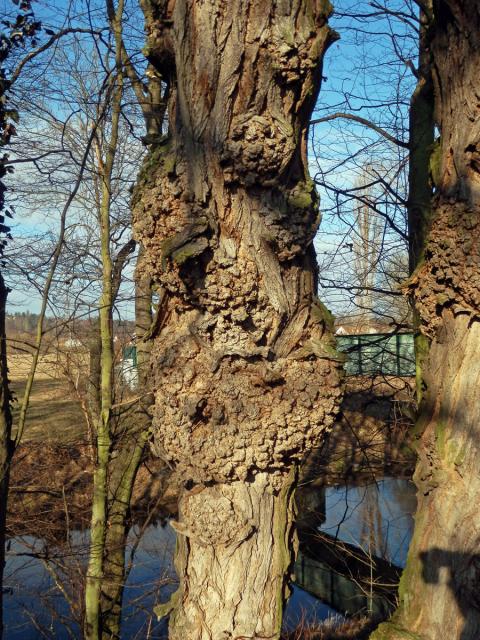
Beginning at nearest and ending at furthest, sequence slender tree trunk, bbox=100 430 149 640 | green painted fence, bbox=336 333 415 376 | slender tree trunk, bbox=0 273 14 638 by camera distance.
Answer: slender tree trunk, bbox=0 273 14 638 → green painted fence, bbox=336 333 415 376 → slender tree trunk, bbox=100 430 149 640

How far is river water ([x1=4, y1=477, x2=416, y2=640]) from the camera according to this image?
17.9 ft

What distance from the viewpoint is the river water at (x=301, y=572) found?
17.9 feet

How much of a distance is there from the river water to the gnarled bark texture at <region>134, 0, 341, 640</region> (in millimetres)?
3426

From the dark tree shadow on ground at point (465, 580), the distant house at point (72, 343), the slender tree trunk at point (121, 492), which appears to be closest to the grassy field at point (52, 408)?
the distant house at point (72, 343)

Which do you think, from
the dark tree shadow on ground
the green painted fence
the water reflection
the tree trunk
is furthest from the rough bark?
the water reflection

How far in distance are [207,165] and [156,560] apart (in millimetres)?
5982

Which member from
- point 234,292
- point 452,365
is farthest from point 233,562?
point 452,365

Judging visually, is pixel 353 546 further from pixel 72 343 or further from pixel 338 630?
pixel 72 343

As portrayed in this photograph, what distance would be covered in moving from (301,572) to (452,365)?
19.9 feet

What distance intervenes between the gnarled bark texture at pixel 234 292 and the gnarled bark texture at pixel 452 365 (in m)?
0.65

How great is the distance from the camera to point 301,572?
750 centimetres

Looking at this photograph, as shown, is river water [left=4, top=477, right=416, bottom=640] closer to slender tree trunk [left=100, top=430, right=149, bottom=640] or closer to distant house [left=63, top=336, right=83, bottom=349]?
slender tree trunk [left=100, top=430, right=149, bottom=640]

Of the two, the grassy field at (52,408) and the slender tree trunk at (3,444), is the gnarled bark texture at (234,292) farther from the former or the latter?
the grassy field at (52,408)

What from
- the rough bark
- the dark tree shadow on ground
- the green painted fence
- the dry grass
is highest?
the rough bark
